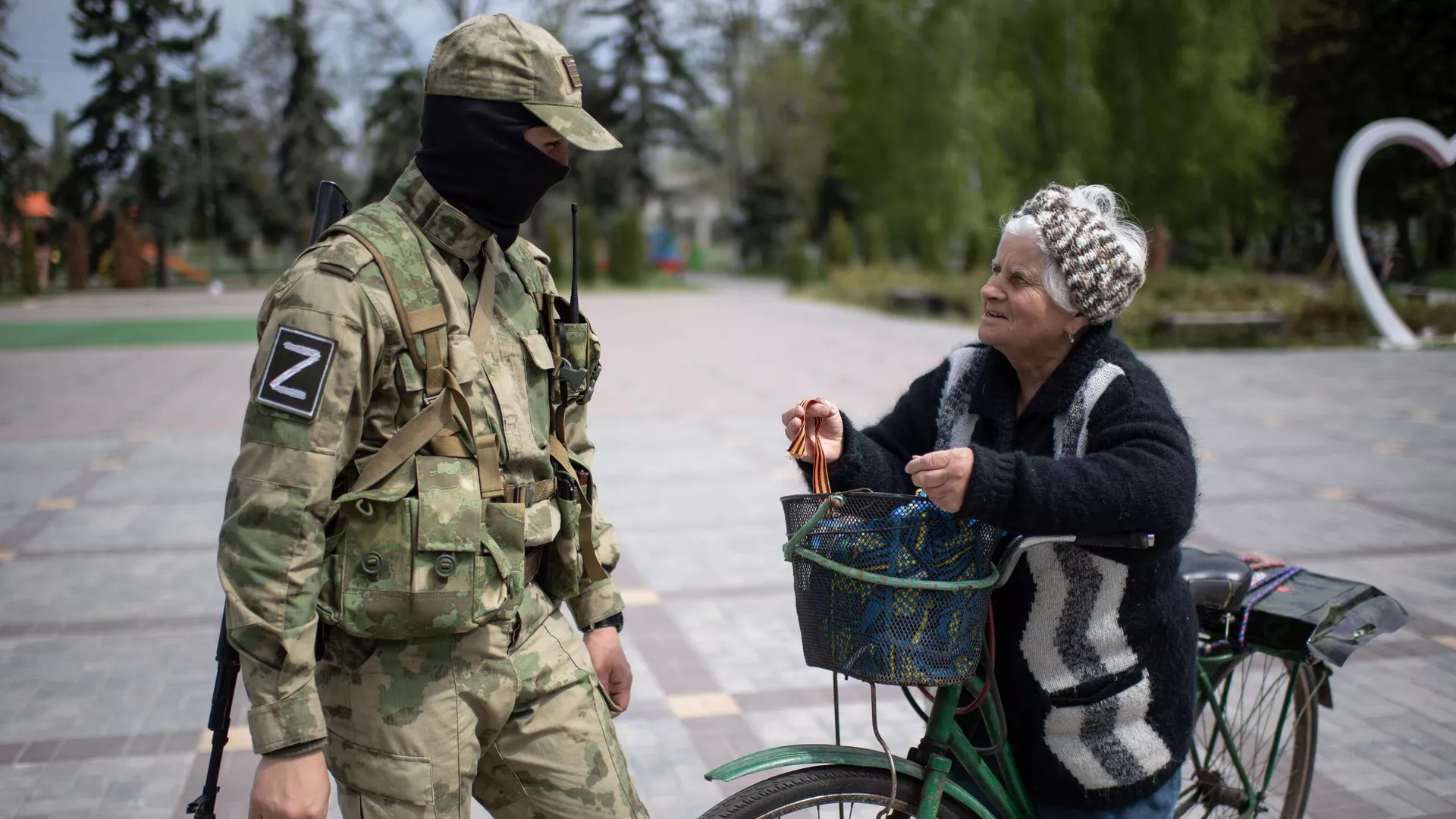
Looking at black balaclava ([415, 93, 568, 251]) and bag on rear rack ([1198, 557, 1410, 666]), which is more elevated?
black balaclava ([415, 93, 568, 251])

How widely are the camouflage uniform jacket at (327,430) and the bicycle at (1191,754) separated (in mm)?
600

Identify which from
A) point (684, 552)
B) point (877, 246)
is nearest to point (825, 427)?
point (684, 552)

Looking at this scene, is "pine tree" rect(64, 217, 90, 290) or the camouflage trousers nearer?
the camouflage trousers

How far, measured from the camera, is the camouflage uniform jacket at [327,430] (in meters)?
1.72

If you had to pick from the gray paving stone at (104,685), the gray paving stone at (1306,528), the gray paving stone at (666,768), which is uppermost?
the gray paving stone at (1306,528)

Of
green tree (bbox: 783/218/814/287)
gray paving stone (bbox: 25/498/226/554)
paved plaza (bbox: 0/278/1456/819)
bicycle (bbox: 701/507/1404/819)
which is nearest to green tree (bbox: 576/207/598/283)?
green tree (bbox: 783/218/814/287)

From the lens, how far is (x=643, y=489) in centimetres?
813

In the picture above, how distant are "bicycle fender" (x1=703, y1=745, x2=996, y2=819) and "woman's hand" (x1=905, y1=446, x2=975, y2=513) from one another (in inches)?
19.4

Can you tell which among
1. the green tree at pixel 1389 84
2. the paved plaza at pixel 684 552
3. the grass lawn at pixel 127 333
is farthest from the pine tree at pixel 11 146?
the green tree at pixel 1389 84

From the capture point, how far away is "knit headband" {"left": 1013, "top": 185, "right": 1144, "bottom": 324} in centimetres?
214

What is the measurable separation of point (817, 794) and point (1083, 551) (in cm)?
65

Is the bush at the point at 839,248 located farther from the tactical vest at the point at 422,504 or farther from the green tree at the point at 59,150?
the tactical vest at the point at 422,504

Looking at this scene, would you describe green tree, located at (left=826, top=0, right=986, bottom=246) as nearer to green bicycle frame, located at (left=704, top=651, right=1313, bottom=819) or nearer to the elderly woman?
the elderly woman

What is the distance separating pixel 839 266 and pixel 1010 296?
108 feet
